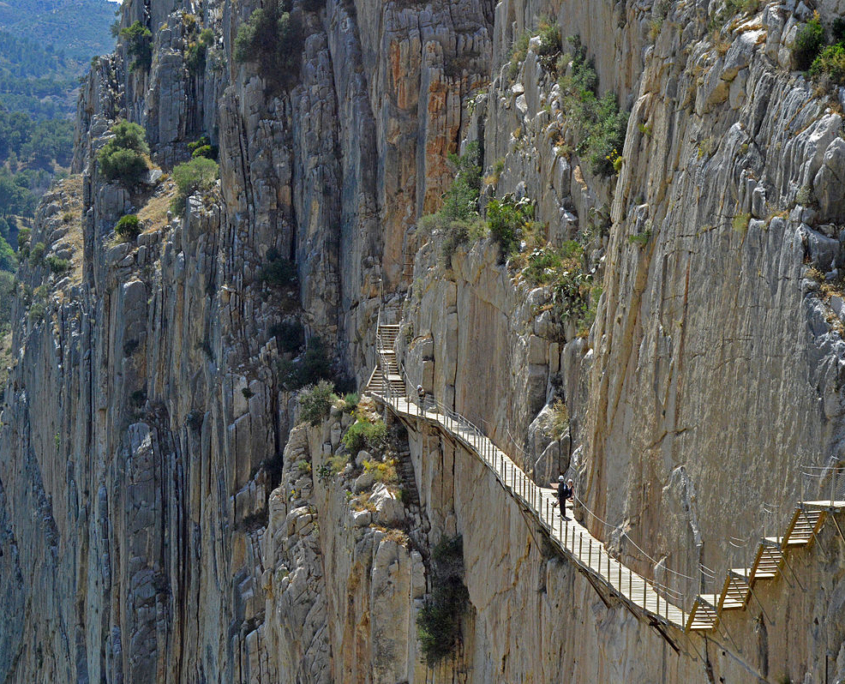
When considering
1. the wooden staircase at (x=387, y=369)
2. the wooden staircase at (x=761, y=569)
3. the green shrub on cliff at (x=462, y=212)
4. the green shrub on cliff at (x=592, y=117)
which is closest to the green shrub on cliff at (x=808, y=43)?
the wooden staircase at (x=761, y=569)

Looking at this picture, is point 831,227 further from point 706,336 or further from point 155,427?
point 155,427

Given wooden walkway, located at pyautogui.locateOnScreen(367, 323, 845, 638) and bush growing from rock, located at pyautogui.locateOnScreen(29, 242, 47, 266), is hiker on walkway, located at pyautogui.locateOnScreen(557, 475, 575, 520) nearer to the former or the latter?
wooden walkway, located at pyautogui.locateOnScreen(367, 323, 845, 638)

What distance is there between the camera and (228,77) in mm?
59750

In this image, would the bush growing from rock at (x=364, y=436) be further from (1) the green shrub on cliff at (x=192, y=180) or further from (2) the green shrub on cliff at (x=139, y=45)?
(2) the green shrub on cliff at (x=139, y=45)

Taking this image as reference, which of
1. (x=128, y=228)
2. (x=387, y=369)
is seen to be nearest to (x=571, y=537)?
(x=387, y=369)

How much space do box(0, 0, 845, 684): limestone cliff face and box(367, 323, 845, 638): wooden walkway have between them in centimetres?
32

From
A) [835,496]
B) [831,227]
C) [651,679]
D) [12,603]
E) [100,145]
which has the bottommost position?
[12,603]

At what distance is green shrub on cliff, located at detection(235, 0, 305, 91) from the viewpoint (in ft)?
178

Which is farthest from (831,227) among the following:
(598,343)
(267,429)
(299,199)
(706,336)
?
(299,199)

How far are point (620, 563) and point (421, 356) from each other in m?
14.3

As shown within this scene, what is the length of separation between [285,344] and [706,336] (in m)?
33.6

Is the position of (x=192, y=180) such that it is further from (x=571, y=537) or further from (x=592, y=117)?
(x=571, y=537)

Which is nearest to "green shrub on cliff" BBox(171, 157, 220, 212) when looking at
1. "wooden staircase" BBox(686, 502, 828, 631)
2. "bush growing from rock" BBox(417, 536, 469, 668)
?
"bush growing from rock" BBox(417, 536, 469, 668)

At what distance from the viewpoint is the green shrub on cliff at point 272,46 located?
5419 centimetres
